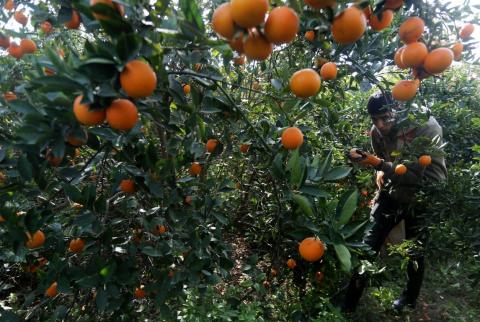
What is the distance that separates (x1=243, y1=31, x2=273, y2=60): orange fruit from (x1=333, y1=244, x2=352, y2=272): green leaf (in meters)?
0.68

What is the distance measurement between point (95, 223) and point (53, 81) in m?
0.70

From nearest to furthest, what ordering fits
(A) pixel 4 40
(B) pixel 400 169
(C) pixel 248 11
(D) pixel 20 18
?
(C) pixel 248 11
(A) pixel 4 40
(D) pixel 20 18
(B) pixel 400 169

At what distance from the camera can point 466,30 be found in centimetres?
186

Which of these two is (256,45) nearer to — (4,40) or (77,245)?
(77,245)

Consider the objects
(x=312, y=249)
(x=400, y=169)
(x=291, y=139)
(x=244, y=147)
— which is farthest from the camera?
(x=400, y=169)

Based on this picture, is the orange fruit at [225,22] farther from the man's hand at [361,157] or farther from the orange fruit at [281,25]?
the man's hand at [361,157]

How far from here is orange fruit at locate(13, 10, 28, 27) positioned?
215 cm

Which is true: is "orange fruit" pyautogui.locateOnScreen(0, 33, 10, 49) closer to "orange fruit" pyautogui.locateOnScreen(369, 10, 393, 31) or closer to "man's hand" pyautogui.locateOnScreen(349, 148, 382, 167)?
"orange fruit" pyautogui.locateOnScreen(369, 10, 393, 31)

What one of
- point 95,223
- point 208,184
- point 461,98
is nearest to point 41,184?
point 95,223

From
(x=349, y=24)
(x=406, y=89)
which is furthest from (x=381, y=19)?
(x=406, y=89)

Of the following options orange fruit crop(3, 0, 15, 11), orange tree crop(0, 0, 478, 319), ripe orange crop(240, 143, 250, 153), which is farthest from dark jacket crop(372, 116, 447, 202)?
orange fruit crop(3, 0, 15, 11)

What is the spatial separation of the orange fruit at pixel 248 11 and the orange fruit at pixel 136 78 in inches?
9.6

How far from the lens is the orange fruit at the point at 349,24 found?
95 cm

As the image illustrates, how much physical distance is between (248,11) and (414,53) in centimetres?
76
